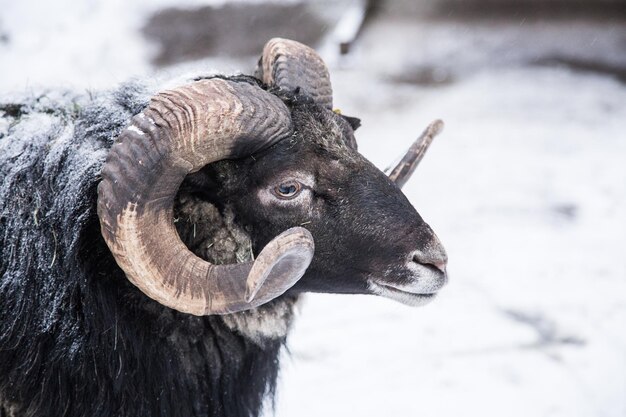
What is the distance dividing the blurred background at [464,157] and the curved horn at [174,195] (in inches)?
26.7

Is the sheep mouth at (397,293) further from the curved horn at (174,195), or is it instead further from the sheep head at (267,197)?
the curved horn at (174,195)

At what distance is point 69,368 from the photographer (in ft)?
10.1

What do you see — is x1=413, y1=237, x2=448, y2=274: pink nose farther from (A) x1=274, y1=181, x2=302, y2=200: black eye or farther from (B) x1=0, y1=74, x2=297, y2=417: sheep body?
(B) x1=0, y1=74, x2=297, y2=417: sheep body

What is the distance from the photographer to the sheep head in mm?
2668

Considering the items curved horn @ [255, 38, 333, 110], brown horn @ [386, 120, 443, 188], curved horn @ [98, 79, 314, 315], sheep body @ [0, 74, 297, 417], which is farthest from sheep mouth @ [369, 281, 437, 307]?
curved horn @ [255, 38, 333, 110]

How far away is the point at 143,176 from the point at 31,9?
10582 mm

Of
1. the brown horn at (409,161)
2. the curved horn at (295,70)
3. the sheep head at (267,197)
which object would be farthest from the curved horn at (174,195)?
the brown horn at (409,161)

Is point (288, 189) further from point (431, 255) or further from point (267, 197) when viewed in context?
point (431, 255)

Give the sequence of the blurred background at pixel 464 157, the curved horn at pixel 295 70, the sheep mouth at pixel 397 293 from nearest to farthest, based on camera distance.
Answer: the sheep mouth at pixel 397 293 < the curved horn at pixel 295 70 < the blurred background at pixel 464 157

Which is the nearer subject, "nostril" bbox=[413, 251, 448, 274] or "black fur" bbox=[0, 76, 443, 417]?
"black fur" bbox=[0, 76, 443, 417]

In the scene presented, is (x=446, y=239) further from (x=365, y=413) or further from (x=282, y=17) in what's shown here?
(x=282, y=17)

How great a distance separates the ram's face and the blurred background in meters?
0.65

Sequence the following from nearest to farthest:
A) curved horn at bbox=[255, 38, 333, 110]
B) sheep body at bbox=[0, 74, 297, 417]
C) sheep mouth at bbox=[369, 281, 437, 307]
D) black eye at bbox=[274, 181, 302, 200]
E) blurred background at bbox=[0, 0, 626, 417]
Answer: sheep body at bbox=[0, 74, 297, 417]
black eye at bbox=[274, 181, 302, 200]
sheep mouth at bbox=[369, 281, 437, 307]
curved horn at bbox=[255, 38, 333, 110]
blurred background at bbox=[0, 0, 626, 417]

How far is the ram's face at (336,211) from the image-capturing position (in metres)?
3.14
